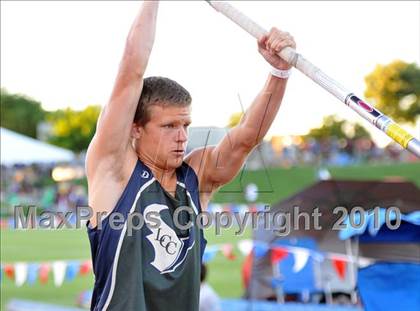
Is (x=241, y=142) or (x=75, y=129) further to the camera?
(x=75, y=129)

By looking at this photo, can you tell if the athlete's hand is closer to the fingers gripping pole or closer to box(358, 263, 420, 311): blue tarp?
the fingers gripping pole

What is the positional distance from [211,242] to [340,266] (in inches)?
348

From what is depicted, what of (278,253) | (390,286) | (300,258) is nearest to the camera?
(390,286)

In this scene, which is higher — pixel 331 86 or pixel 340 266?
pixel 340 266

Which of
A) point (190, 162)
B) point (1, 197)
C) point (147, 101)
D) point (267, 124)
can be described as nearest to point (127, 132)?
point (147, 101)

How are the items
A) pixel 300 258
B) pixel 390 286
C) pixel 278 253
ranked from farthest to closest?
pixel 278 253
pixel 300 258
pixel 390 286

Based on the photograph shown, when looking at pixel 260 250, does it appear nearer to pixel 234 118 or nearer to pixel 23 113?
pixel 234 118

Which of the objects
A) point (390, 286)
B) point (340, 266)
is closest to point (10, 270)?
point (340, 266)

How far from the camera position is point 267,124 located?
3.11 metres

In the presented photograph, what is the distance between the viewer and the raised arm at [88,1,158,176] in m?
2.71

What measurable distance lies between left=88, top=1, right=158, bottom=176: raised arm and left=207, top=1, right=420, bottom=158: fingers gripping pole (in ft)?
0.83

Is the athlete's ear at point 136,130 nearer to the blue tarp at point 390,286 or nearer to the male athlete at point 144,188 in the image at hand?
the male athlete at point 144,188

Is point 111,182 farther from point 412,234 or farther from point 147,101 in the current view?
point 412,234

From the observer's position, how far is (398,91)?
140ft
